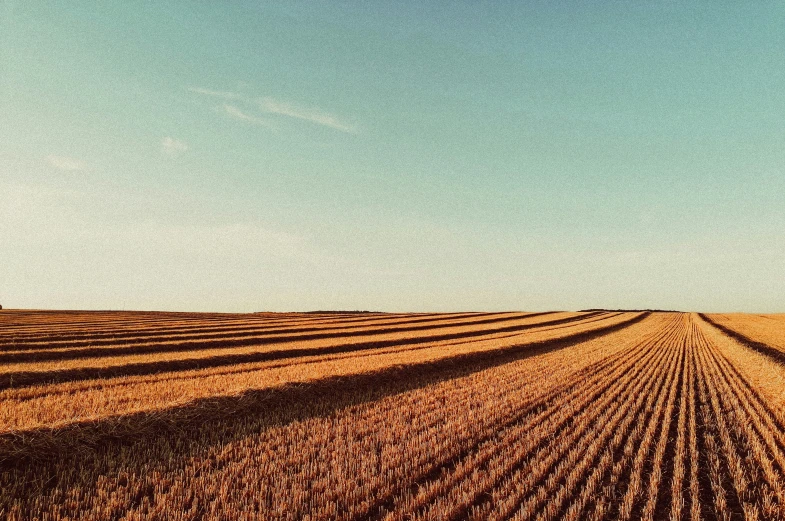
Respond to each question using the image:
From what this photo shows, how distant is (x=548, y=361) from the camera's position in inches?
746

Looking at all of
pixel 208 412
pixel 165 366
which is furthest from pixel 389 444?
pixel 165 366

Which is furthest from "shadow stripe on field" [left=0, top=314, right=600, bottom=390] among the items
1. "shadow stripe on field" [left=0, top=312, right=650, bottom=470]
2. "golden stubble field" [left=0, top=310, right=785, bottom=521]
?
"shadow stripe on field" [left=0, top=312, right=650, bottom=470]

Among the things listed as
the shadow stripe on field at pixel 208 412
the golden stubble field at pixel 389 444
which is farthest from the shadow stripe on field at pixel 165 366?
the shadow stripe on field at pixel 208 412

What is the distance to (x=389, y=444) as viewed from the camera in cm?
792

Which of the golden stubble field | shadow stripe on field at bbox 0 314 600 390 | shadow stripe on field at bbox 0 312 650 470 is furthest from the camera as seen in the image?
shadow stripe on field at bbox 0 314 600 390

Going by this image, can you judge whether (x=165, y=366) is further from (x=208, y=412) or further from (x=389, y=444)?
(x=389, y=444)

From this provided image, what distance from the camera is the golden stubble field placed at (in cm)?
569

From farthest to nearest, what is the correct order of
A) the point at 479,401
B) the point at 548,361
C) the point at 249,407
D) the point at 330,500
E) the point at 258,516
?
the point at 548,361 < the point at 479,401 < the point at 249,407 < the point at 330,500 < the point at 258,516

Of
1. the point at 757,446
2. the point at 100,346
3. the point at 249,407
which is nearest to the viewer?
the point at 757,446

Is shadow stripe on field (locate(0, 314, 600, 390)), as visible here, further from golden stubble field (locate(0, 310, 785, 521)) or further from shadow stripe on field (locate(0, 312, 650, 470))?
shadow stripe on field (locate(0, 312, 650, 470))

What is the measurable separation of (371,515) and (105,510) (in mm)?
3461

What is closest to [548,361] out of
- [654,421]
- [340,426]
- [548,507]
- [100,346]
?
[654,421]

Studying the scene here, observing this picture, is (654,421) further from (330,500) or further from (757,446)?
(330,500)

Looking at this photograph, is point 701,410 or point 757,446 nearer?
point 757,446
